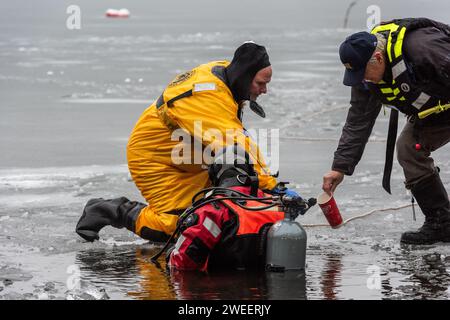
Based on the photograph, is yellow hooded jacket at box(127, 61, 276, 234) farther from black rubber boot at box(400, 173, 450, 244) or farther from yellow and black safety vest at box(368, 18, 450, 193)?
black rubber boot at box(400, 173, 450, 244)

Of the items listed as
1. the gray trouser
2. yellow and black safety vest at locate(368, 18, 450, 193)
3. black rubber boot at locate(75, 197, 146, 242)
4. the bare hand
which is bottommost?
black rubber boot at locate(75, 197, 146, 242)

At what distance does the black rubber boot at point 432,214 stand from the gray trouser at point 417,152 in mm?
55

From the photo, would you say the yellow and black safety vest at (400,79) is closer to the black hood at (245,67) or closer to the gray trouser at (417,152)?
the gray trouser at (417,152)

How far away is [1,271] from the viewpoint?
6.21m

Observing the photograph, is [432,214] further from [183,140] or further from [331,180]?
[183,140]

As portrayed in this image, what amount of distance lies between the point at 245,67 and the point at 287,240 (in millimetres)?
1212

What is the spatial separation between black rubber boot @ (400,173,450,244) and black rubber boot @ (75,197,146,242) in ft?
5.71

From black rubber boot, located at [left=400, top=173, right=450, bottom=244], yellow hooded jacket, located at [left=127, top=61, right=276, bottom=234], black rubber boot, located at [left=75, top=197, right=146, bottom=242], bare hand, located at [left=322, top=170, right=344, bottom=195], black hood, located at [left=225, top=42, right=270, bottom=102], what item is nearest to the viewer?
yellow hooded jacket, located at [left=127, top=61, right=276, bottom=234]

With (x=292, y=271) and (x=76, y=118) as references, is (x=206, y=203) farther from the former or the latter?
(x=76, y=118)

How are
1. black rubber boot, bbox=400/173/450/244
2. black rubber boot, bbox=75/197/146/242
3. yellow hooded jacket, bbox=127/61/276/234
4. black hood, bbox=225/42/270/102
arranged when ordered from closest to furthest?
yellow hooded jacket, bbox=127/61/276/234
black hood, bbox=225/42/270/102
black rubber boot, bbox=400/173/450/244
black rubber boot, bbox=75/197/146/242

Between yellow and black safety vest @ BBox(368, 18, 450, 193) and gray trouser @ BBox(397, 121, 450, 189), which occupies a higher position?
yellow and black safety vest @ BBox(368, 18, 450, 193)

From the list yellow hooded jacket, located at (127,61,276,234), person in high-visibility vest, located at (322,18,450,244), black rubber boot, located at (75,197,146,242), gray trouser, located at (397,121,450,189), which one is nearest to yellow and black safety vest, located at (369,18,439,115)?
person in high-visibility vest, located at (322,18,450,244)

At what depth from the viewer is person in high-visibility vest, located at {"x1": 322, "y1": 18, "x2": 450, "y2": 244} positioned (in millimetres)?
6402
